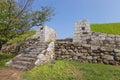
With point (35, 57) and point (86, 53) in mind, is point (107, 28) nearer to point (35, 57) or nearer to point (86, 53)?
point (86, 53)

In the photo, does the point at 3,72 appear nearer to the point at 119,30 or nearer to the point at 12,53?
the point at 12,53

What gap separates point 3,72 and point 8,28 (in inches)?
121

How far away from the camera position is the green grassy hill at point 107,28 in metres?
15.5

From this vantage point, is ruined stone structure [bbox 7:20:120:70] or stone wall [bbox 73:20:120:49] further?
stone wall [bbox 73:20:120:49]

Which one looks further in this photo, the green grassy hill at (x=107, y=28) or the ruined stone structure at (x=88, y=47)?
the green grassy hill at (x=107, y=28)

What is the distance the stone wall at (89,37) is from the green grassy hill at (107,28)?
234cm

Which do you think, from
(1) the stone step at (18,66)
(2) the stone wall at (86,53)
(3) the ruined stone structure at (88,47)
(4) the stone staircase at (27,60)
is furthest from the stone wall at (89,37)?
(1) the stone step at (18,66)

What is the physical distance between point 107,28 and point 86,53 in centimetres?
498

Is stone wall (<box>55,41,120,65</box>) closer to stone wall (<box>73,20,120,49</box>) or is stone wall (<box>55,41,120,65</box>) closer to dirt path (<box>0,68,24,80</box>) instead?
stone wall (<box>73,20,120,49</box>)

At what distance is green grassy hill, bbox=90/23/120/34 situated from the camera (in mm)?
15492

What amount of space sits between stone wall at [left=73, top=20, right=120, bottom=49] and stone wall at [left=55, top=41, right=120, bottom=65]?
1.17 metres

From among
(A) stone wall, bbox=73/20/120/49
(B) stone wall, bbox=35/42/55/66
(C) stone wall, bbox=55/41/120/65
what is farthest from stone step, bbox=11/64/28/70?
(A) stone wall, bbox=73/20/120/49

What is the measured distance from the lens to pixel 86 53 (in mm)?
12211

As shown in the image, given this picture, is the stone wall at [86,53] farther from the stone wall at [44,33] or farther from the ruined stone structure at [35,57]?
the stone wall at [44,33]
